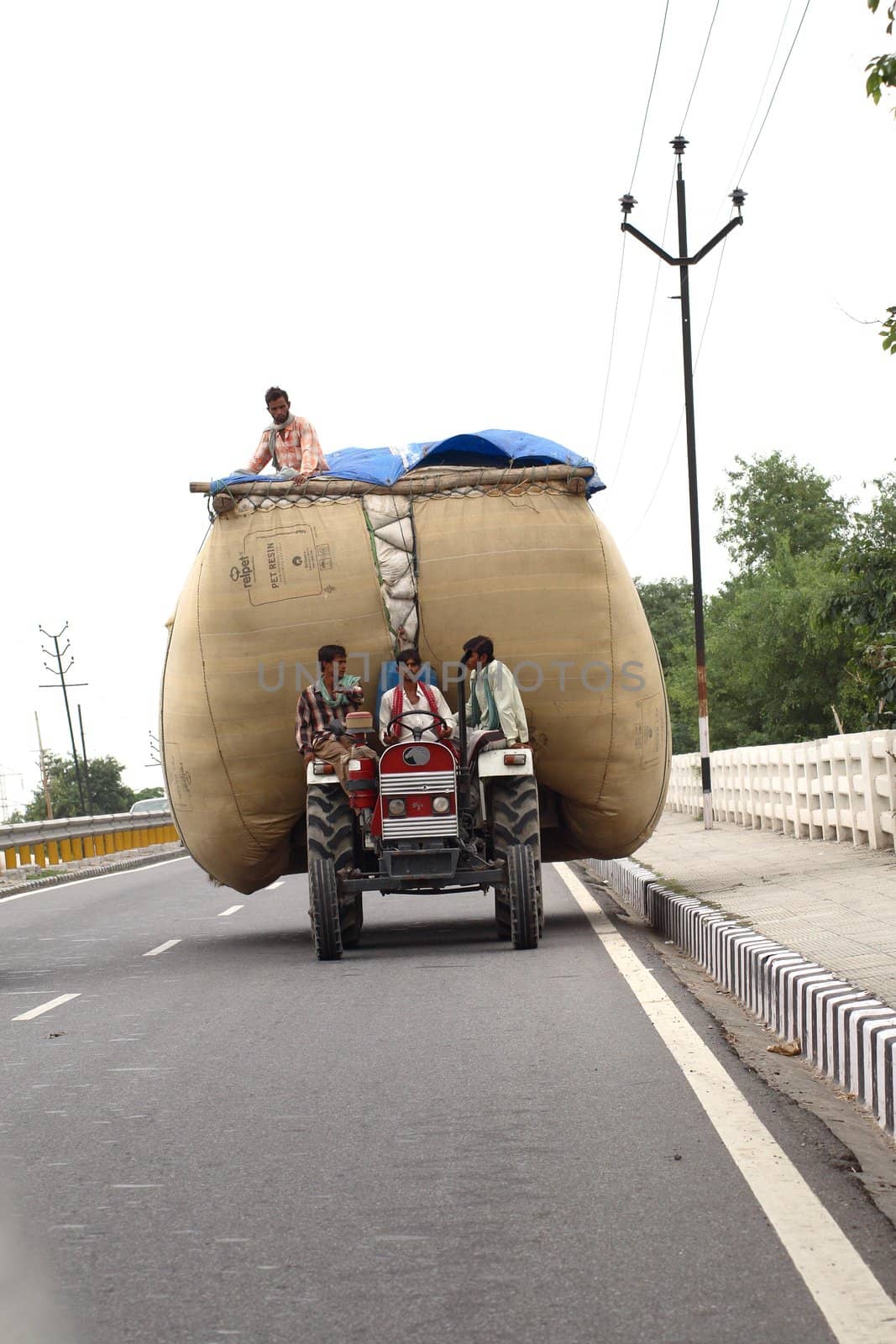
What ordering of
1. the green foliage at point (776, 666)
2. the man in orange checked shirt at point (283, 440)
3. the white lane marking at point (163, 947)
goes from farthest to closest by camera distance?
the green foliage at point (776, 666) < the white lane marking at point (163, 947) < the man in orange checked shirt at point (283, 440)

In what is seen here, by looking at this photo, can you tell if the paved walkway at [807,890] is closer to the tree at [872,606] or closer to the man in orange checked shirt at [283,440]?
the tree at [872,606]

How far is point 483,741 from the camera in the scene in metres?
13.4

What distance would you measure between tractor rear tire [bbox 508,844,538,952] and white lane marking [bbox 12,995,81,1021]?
309cm

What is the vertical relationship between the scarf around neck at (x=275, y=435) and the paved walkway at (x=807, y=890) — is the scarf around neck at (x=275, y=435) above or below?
above

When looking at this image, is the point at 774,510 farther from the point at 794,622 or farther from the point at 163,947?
the point at 163,947

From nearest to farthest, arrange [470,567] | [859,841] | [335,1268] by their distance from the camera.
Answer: [335,1268] → [470,567] → [859,841]

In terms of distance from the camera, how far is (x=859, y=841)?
63.6 ft

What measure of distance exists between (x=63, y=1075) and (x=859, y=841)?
12482 mm

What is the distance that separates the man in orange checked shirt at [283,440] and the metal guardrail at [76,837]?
16833 millimetres

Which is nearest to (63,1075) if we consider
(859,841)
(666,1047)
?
(666,1047)

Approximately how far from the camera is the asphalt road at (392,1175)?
15.0ft

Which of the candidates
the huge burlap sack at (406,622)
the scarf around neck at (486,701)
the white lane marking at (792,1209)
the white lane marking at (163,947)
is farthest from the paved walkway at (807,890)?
the white lane marking at (163,947)

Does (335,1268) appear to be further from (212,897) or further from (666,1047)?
(212,897)

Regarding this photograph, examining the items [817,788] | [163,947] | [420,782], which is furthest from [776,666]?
[420,782]
